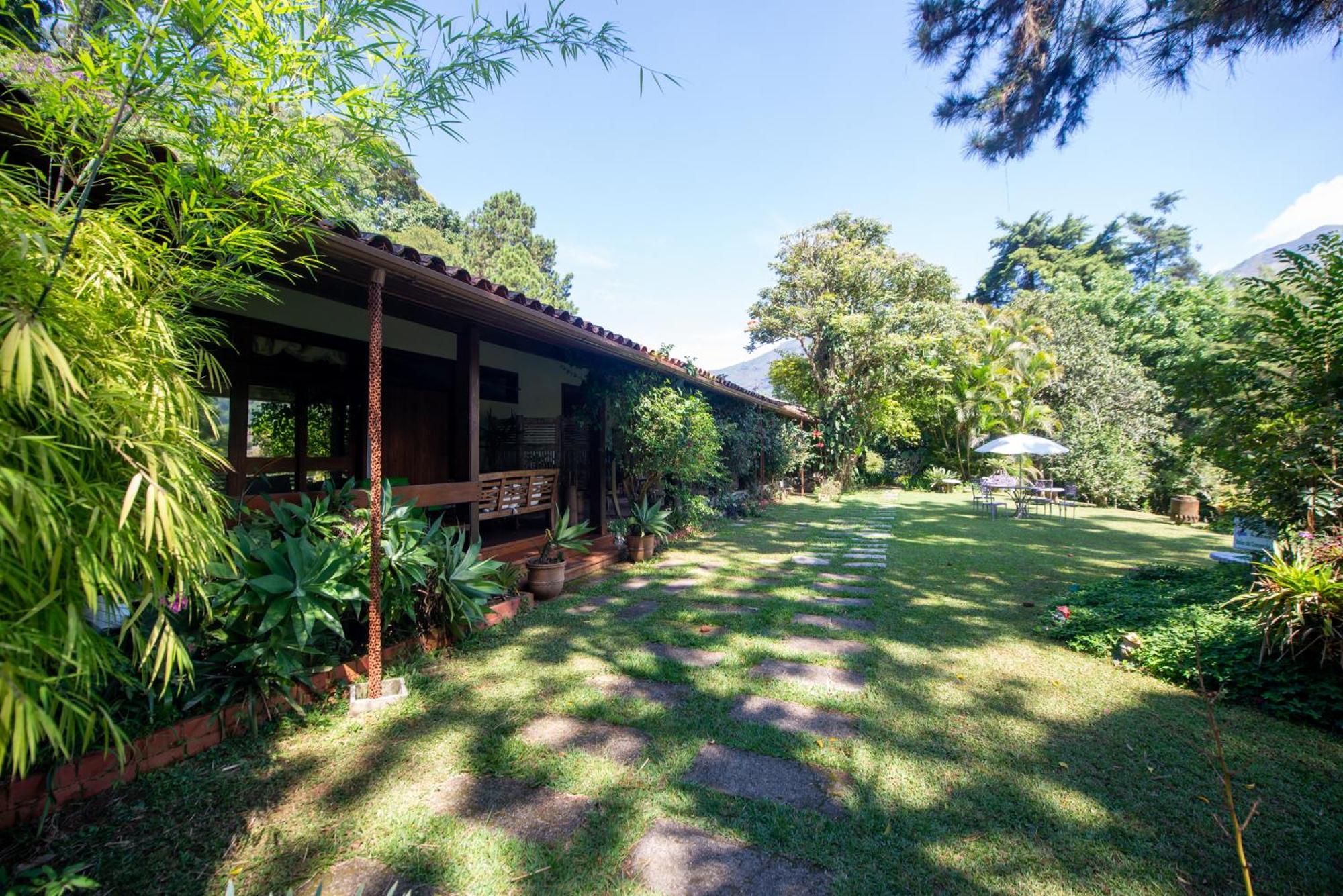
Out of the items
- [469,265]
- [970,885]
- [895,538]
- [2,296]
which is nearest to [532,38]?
[2,296]

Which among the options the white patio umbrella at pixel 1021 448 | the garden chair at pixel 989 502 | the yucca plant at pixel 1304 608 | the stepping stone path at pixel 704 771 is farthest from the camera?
the garden chair at pixel 989 502

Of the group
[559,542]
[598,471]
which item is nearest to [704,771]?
[559,542]

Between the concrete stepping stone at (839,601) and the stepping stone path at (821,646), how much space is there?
863 mm

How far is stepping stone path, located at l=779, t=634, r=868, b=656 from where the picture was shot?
12.3ft

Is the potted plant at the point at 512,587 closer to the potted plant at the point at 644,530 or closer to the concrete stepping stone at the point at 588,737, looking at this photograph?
the concrete stepping stone at the point at 588,737

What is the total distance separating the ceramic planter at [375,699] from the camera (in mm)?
2807

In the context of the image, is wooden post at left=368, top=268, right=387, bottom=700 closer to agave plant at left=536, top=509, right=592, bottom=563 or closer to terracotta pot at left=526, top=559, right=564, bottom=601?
terracotta pot at left=526, top=559, right=564, bottom=601

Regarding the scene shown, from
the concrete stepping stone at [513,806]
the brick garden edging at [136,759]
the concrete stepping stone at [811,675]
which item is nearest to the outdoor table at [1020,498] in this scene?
the concrete stepping stone at [811,675]

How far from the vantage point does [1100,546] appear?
789 cm

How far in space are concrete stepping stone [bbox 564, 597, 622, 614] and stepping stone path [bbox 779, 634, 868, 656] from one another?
5.36 feet

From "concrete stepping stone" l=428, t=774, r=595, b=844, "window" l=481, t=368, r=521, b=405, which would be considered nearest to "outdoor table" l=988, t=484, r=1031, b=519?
"window" l=481, t=368, r=521, b=405

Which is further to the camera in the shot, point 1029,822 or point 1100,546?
point 1100,546

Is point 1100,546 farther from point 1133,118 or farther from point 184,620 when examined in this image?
point 184,620

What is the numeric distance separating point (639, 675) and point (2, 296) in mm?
3037
